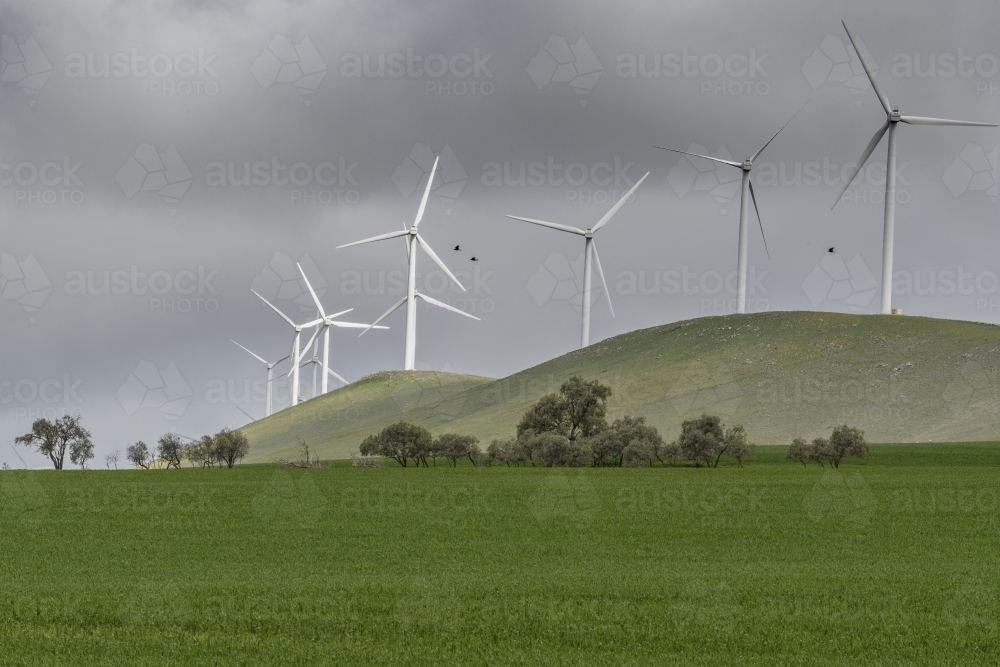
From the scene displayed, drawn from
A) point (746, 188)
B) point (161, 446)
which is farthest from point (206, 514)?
point (746, 188)

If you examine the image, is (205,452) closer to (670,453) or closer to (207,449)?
(207,449)

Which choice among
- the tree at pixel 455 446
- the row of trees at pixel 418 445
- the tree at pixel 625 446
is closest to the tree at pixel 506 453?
the tree at pixel 455 446

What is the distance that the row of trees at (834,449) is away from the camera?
97.8 metres

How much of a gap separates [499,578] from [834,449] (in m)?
74.4

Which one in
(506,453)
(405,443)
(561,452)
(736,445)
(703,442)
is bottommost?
(506,453)

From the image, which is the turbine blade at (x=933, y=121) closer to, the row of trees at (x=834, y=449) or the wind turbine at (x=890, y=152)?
the wind turbine at (x=890, y=152)

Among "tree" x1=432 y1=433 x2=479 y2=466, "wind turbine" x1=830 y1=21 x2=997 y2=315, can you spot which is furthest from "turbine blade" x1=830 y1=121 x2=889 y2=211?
"tree" x1=432 y1=433 x2=479 y2=466

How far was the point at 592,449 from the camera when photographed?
9500 centimetres

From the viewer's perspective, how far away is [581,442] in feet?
315

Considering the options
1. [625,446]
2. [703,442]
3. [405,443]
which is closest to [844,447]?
[703,442]

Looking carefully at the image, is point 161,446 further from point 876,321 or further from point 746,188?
point 876,321

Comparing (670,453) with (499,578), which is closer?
(499,578)

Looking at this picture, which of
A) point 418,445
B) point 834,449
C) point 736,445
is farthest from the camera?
point 418,445

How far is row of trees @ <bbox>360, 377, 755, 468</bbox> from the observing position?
313 ft
